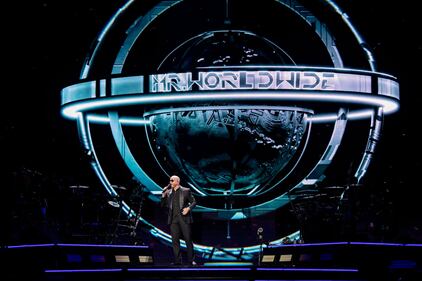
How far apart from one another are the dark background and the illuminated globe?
1.35 m

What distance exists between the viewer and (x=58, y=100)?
13.1m

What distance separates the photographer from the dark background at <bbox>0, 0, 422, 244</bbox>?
1167cm

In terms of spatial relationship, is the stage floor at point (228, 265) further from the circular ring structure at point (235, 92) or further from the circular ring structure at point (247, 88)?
the circular ring structure at point (247, 88)

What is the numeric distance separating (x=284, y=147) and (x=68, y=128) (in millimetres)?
3790

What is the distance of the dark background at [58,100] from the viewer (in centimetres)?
1167

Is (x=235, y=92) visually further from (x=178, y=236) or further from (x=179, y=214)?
(x=178, y=236)

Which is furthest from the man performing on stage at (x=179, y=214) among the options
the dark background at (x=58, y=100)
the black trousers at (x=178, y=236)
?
the dark background at (x=58, y=100)

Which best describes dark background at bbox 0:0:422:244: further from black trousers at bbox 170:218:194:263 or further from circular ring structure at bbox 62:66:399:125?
black trousers at bbox 170:218:194:263

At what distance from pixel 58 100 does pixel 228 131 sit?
3339mm

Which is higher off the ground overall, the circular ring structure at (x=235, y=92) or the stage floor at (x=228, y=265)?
the circular ring structure at (x=235, y=92)

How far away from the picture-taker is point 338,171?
1295cm

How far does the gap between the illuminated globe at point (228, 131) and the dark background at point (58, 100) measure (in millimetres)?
1349

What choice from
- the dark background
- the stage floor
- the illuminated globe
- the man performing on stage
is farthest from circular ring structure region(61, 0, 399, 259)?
the stage floor

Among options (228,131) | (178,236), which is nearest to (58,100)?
(228,131)
